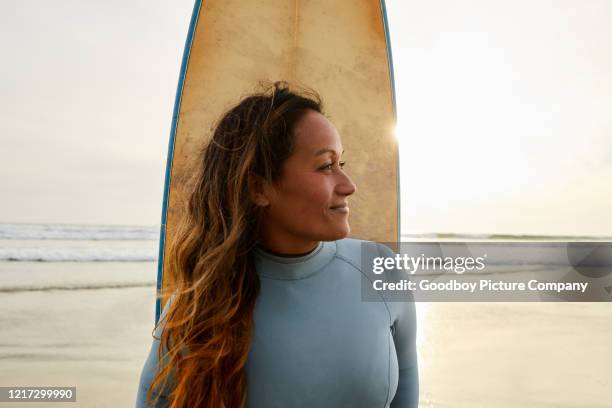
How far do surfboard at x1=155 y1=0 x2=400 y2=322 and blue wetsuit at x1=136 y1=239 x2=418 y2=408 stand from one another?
3.73 feet

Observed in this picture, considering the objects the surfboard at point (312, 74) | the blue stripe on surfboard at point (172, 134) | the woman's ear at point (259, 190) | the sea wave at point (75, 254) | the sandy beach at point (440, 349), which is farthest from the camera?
the sea wave at point (75, 254)

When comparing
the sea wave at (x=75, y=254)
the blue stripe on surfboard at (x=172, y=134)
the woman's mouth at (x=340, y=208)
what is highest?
the sea wave at (x=75, y=254)

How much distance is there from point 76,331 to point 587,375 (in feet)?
14.2

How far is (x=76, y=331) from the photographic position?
424cm

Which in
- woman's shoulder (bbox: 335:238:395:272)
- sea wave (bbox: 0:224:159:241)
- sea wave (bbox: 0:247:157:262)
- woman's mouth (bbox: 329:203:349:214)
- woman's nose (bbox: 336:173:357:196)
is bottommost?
woman's shoulder (bbox: 335:238:395:272)

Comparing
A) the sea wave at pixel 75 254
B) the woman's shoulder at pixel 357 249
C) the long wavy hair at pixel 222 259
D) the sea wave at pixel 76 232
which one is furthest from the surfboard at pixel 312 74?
the sea wave at pixel 76 232

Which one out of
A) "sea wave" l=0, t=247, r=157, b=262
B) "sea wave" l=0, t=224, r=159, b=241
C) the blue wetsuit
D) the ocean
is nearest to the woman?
the blue wetsuit

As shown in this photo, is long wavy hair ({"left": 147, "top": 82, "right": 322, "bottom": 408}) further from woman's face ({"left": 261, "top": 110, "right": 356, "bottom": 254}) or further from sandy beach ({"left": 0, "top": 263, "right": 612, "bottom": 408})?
sandy beach ({"left": 0, "top": 263, "right": 612, "bottom": 408})

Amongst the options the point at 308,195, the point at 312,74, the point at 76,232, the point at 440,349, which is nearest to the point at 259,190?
the point at 308,195

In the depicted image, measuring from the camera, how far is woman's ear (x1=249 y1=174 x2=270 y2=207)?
1089 millimetres

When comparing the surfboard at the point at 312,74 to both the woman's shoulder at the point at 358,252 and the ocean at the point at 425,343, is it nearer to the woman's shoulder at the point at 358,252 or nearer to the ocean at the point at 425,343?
the woman's shoulder at the point at 358,252

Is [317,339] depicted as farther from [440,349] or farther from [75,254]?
[75,254]

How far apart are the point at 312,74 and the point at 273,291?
158 centimetres

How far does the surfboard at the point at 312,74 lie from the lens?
225 cm
